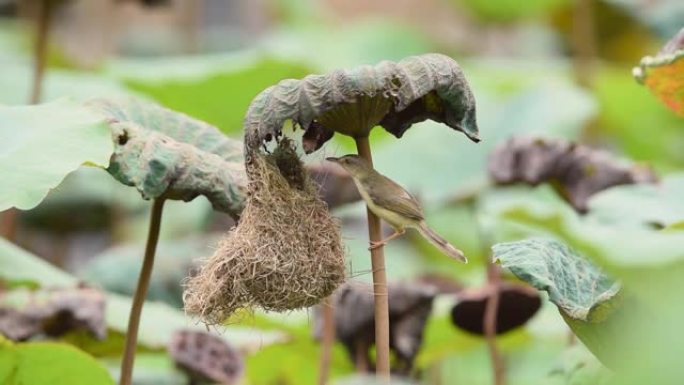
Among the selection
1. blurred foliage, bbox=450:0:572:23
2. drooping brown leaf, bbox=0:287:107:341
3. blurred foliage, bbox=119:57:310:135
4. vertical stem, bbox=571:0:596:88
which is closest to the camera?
drooping brown leaf, bbox=0:287:107:341

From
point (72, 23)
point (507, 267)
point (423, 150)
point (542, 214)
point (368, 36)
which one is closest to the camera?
point (507, 267)

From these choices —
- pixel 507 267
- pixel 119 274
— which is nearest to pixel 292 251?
pixel 507 267

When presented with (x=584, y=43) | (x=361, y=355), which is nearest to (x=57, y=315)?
(x=361, y=355)

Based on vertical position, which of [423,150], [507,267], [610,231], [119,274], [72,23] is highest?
[507,267]

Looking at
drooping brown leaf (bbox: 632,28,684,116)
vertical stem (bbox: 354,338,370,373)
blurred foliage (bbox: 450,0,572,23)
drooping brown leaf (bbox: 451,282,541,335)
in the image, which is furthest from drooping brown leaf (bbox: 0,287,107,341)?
blurred foliage (bbox: 450,0,572,23)

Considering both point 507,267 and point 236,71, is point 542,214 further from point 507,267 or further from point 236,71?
point 236,71

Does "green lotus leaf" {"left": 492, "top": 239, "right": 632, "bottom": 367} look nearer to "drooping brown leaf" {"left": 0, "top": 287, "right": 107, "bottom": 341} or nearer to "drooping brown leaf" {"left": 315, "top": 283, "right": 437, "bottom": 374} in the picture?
"drooping brown leaf" {"left": 315, "top": 283, "right": 437, "bottom": 374}
